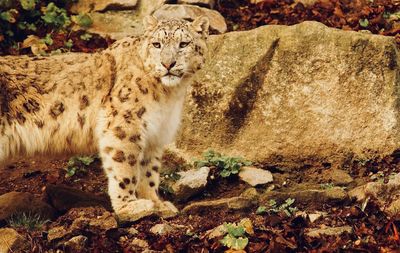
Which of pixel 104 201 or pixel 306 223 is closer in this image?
pixel 306 223

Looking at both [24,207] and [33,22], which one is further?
[33,22]

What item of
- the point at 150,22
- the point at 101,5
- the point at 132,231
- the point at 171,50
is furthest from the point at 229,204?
the point at 101,5

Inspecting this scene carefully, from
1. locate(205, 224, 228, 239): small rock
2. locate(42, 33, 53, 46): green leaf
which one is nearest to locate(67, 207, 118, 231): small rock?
locate(205, 224, 228, 239): small rock

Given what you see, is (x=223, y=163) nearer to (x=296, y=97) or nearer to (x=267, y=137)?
(x=267, y=137)

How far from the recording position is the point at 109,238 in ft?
21.1

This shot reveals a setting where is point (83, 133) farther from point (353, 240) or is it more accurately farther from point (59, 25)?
point (59, 25)

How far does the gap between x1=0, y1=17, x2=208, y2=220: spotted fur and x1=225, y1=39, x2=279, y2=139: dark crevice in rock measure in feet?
4.53

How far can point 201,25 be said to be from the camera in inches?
302

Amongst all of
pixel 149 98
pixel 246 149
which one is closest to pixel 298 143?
pixel 246 149

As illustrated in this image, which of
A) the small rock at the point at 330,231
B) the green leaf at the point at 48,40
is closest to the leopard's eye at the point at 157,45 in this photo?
the small rock at the point at 330,231

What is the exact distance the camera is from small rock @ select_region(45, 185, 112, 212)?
7488mm

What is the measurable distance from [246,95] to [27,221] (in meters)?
2.98

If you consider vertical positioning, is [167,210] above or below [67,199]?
above

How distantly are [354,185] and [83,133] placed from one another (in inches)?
103
